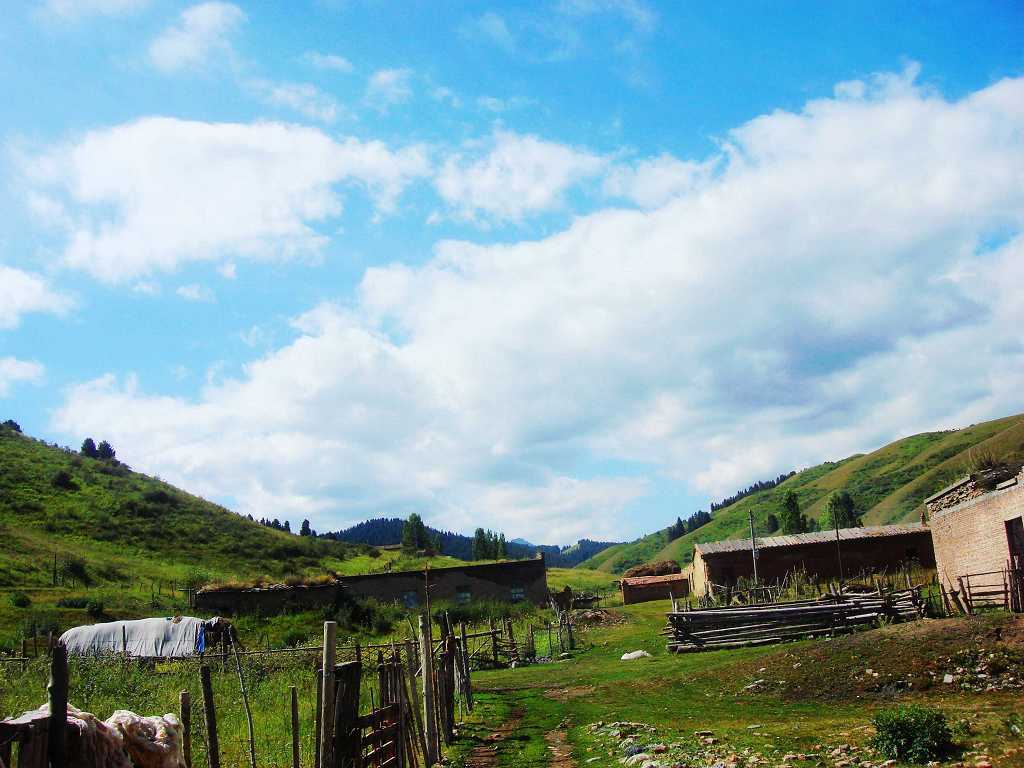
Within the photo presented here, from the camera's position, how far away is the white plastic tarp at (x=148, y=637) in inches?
1316

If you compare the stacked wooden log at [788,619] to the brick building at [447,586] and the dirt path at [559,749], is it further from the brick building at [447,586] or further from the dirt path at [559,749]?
the brick building at [447,586]

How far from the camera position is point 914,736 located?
10.2 m

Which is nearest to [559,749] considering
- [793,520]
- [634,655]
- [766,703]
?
[766,703]

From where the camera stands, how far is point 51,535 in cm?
6000

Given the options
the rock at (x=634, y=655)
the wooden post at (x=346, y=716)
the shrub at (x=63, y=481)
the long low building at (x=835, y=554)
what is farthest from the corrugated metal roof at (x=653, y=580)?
the wooden post at (x=346, y=716)

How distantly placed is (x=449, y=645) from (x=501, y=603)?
113 ft

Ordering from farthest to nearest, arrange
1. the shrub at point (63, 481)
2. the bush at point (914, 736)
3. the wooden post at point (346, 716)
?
the shrub at point (63, 481) → the bush at point (914, 736) → the wooden post at point (346, 716)

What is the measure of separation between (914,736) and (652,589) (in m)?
55.6

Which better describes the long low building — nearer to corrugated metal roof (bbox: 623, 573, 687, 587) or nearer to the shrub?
corrugated metal roof (bbox: 623, 573, 687, 587)

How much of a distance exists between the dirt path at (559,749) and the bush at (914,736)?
489 centimetres

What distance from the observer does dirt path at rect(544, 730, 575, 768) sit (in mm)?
13234

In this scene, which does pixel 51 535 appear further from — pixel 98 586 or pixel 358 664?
pixel 358 664

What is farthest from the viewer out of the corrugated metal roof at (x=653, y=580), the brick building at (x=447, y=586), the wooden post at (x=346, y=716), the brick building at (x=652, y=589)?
the corrugated metal roof at (x=653, y=580)

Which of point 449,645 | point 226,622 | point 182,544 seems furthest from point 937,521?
point 182,544
